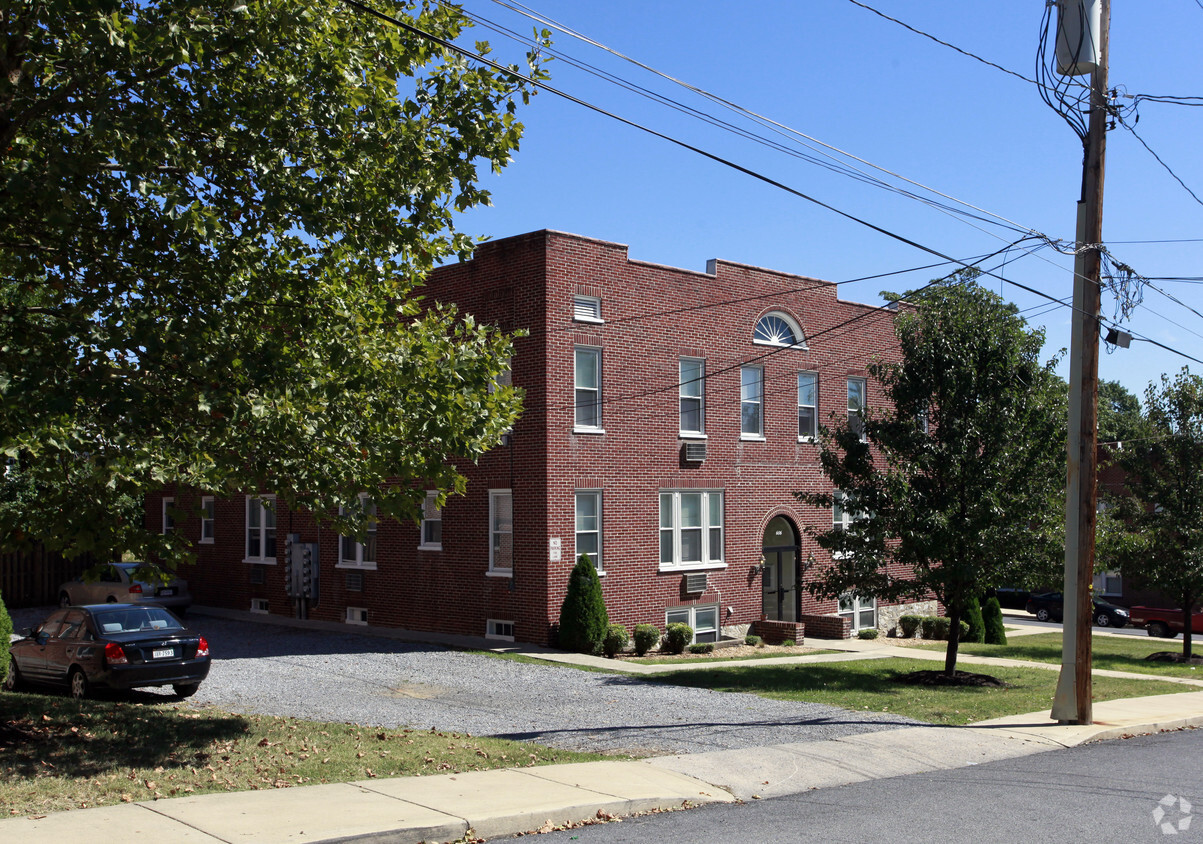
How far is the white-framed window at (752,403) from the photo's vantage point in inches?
1058

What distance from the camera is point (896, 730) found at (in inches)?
569

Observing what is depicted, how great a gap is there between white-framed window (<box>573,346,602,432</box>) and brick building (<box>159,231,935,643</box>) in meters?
0.04

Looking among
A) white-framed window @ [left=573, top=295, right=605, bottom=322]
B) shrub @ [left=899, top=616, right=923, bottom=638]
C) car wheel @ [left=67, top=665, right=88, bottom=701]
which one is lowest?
shrub @ [left=899, top=616, right=923, bottom=638]

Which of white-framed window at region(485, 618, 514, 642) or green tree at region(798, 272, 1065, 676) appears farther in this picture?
white-framed window at region(485, 618, 514, 642)

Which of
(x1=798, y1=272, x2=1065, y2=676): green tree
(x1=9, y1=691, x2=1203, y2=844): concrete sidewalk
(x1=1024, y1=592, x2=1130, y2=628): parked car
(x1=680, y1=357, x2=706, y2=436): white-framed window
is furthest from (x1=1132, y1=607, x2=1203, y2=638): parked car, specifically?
(x1=9, y1=691, x2=1203, y2=844): concrete sidewalk

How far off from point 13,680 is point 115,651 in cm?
331

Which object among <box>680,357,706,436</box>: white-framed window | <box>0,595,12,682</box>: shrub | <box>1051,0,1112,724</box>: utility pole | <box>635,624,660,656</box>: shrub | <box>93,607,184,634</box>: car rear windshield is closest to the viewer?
<box>0,595,12,682</box>: shrub

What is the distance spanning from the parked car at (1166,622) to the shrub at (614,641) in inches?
973

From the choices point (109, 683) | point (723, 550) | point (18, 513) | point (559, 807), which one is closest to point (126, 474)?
point (18, 513)

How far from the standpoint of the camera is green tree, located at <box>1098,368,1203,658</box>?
26938 mm

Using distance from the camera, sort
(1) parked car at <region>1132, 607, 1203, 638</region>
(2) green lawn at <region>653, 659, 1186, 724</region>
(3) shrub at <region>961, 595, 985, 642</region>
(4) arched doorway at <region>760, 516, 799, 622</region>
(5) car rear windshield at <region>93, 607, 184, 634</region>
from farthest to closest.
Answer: (1) parked car at <region>1132, 607, 1203, 638</region> < (3) shrub at <region>961, 595, 985, 642</region> < (4) arched doorway at <region>760, 516, 799, 622</region> < (2) green lawn at <region>653, 659, 1186, 724</region> < (5) car rear windshield at <region>93, 607, 184, 634</region>

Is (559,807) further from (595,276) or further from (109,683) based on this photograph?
(595,276)

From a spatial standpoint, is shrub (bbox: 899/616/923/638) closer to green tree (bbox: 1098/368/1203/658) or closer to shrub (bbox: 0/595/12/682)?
green tree (bbox: 1098/368/1203/658)

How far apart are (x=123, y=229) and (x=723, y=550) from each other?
61.4 feet
